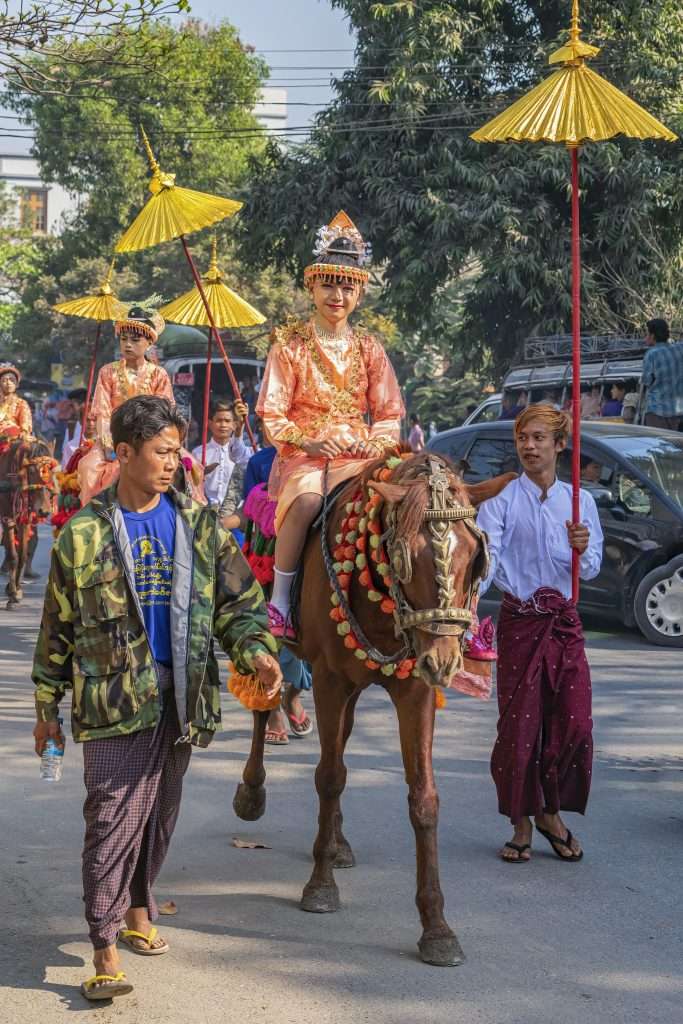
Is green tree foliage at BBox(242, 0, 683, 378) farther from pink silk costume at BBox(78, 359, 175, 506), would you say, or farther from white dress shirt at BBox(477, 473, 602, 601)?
white dress shirt at BBox(477, 473, 602, 601)

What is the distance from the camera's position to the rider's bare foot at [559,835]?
639 centimetres

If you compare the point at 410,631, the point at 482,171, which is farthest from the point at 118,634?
the point at 482,171

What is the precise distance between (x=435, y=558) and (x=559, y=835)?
207 cm

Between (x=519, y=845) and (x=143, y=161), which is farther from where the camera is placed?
(x=143, y=161)

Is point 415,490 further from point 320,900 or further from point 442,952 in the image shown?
point 320,900

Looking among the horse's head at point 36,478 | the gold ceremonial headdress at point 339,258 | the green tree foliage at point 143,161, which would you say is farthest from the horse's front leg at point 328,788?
the green tree foliage at point 143,161

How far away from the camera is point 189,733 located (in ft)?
15.8

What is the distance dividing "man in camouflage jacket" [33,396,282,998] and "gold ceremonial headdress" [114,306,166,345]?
563 centimetres

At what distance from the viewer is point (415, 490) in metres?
5.03

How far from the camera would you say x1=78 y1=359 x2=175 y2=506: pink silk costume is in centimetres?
1048

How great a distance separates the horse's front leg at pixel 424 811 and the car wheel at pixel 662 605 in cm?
691

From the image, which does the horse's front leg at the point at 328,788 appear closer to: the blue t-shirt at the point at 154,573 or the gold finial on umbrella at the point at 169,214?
the blue t-shirt at the point at 154,573

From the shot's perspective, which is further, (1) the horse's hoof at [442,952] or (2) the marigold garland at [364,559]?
(2) the marigold garland at [364,559]

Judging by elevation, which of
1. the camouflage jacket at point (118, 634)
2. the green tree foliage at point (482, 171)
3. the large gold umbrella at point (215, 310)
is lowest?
the camouflage jacket at point (118, 634)
